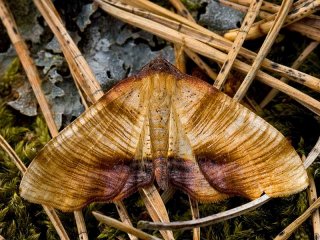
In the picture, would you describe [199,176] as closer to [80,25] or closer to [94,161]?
[94,161]

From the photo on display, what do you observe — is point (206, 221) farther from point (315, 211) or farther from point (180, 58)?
point (180, 58)

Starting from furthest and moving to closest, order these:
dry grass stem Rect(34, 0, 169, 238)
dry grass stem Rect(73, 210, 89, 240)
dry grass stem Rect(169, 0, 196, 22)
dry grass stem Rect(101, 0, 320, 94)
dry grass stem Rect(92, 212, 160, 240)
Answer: dry grass stem Rect(169, 0, 196, 22) → dry grass stem Rect(34, 0, 169, 238) → dry grass stem Rect(101, 0, 320, 94) → dry grass stem Rect(73, 210, 89, 240) → dry grass stem Rect(92, 212, 160, 240)

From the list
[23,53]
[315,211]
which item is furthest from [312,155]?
[23,53]

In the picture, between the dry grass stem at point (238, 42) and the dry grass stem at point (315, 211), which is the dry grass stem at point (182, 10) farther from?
the dry grass stem at point (315, 211)

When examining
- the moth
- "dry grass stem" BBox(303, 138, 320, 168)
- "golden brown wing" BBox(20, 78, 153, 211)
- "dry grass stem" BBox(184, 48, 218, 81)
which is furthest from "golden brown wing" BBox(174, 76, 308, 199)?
"dry grass stem" BBox(184, 48, 218, 81)

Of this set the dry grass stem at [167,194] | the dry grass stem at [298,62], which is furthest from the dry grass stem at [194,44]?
the dry grass stem at [167,194]

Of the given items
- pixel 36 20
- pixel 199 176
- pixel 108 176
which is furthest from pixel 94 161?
pixel 36 20

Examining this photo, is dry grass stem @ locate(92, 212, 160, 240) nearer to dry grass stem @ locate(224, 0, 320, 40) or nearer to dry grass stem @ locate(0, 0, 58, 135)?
dry grass stem @ locate(0, 0, 58, 135)
